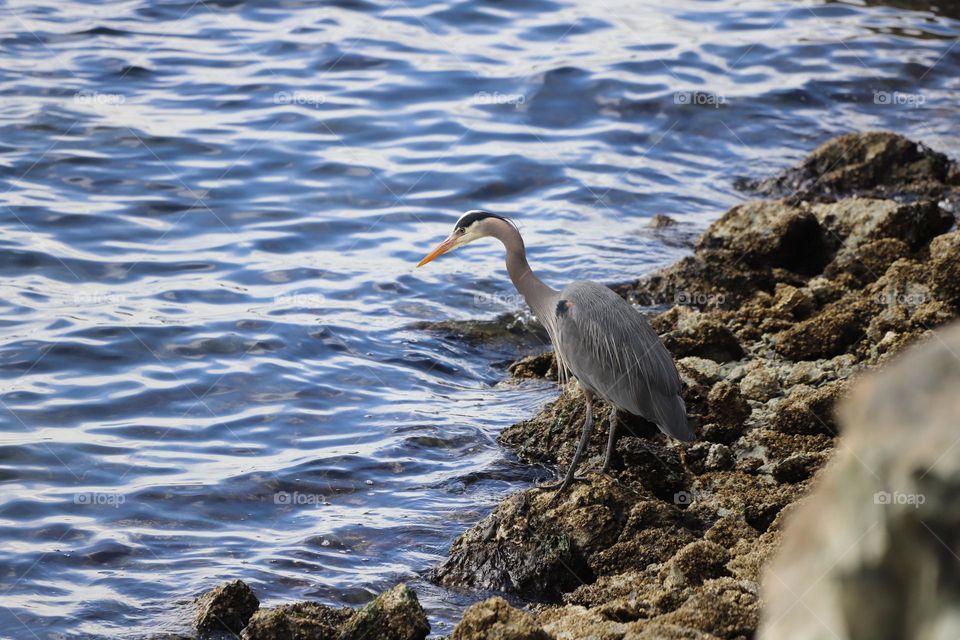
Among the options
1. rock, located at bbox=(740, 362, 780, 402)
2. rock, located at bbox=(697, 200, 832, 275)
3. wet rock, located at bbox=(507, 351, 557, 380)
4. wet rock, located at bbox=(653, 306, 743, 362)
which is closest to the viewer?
rock, located at bbox=(740, 362, 780, 402)

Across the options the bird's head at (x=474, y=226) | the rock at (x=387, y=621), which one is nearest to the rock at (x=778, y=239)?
the bird's head at (x=474, y=226)

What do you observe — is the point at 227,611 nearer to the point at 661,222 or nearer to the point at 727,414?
the point at 727,414

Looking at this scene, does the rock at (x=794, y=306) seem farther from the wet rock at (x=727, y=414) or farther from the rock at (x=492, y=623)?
the rock at (x=492, y=623)

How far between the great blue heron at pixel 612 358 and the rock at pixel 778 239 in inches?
106

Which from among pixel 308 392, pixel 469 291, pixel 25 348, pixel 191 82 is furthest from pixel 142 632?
pixel 191 82

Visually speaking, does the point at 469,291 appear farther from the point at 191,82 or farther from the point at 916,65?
the point at 916,65

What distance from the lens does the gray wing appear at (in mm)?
6414

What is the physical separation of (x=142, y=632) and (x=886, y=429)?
14.0 feet

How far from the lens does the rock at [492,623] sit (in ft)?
13.6

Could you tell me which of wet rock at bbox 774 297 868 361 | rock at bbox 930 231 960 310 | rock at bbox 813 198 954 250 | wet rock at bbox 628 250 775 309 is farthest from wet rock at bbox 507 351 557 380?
rock at bbox 930 231 960 310

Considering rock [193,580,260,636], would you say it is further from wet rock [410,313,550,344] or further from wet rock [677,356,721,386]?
wet rock [410,313,550,344]

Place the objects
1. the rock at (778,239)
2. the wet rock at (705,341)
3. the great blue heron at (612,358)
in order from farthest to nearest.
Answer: the rock at (778,239) → the wet rock at (705,341) → the great blue heron at (612,358)

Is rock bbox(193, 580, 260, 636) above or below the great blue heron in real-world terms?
below

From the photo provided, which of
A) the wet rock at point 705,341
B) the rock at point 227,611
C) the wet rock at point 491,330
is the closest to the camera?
the rock at point 227,611
